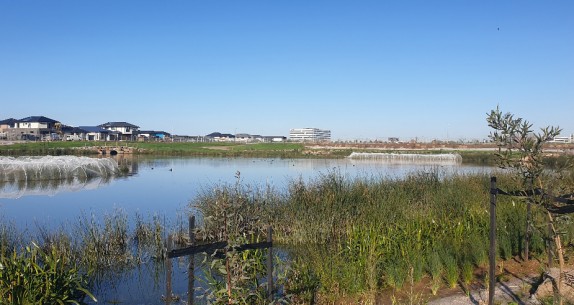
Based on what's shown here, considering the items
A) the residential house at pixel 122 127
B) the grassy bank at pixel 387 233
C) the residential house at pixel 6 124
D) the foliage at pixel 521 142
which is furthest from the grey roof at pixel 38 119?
the foliage at pixel 521 142

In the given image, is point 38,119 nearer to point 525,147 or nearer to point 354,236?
point 354,236

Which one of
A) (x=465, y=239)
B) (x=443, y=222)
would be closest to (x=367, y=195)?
(x=443, y=222)

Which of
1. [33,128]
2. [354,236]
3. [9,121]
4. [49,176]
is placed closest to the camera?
[354,236]

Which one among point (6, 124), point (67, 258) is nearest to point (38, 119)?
point (6, 124)

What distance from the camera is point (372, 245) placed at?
26.9ft

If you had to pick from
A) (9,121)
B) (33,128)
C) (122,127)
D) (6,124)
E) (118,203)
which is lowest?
(118,203)

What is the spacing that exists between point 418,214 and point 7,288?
26.8ft

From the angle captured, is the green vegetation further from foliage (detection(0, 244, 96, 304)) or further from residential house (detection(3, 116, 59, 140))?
residential house (detection(3, 116, 59, 140))

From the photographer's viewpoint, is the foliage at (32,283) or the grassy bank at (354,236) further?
the grassy bank at (354,236)

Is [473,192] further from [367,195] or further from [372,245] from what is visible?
[372,245]

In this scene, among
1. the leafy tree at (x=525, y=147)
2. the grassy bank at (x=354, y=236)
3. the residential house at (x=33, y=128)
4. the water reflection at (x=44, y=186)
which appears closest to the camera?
the leafy tree at (x=525, y=147)

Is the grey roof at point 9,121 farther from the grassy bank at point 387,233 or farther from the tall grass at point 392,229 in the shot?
the tall grass at point 392,229

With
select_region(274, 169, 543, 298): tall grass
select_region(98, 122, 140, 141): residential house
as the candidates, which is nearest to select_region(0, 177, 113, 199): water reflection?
select_region(274, 169, 543, 298): tall grass

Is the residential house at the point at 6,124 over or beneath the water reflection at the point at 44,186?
over
